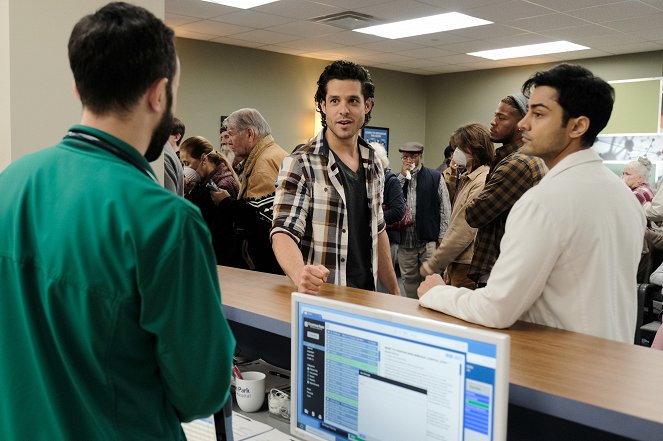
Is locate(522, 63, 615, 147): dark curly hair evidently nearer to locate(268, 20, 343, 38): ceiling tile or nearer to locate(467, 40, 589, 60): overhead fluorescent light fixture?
locate(268, 20, 343, 38): ceiling tile

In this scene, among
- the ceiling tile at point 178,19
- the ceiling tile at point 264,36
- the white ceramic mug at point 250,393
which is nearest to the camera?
the white ceramic mug at point 250,393

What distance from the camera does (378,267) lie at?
2.59 m

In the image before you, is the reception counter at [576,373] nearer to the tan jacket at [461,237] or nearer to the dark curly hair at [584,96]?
Answer: the dark curly hair at [584,96]

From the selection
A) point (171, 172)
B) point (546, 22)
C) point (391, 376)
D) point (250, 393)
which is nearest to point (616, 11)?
point (546, 22)

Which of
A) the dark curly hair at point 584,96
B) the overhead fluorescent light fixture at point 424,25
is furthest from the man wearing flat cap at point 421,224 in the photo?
the dark curly hair at point 584,96

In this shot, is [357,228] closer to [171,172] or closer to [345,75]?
[345,75]

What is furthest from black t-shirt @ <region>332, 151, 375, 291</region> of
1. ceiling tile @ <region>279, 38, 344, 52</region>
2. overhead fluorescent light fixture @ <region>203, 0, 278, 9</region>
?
ceiling tile @ <region>279, 38, 344, 52</region>

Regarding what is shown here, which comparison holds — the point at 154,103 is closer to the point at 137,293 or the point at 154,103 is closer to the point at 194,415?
the point at 137,293

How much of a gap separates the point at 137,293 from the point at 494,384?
560 millimetres

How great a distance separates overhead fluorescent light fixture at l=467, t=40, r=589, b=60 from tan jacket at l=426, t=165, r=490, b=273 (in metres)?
5.10

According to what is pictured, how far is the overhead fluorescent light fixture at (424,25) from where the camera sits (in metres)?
6.84

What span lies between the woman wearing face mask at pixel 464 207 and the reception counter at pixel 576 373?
71.4 inches

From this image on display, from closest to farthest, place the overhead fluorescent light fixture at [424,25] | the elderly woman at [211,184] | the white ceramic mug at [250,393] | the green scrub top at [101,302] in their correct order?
1. the green scrub top at [101,302]
2. the white ceramic mug at [250,393]
3. the elderly woman at [211,184]
4. the overhead fluorescent light fixture at [424,25]

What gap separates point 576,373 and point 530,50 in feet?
26.4
